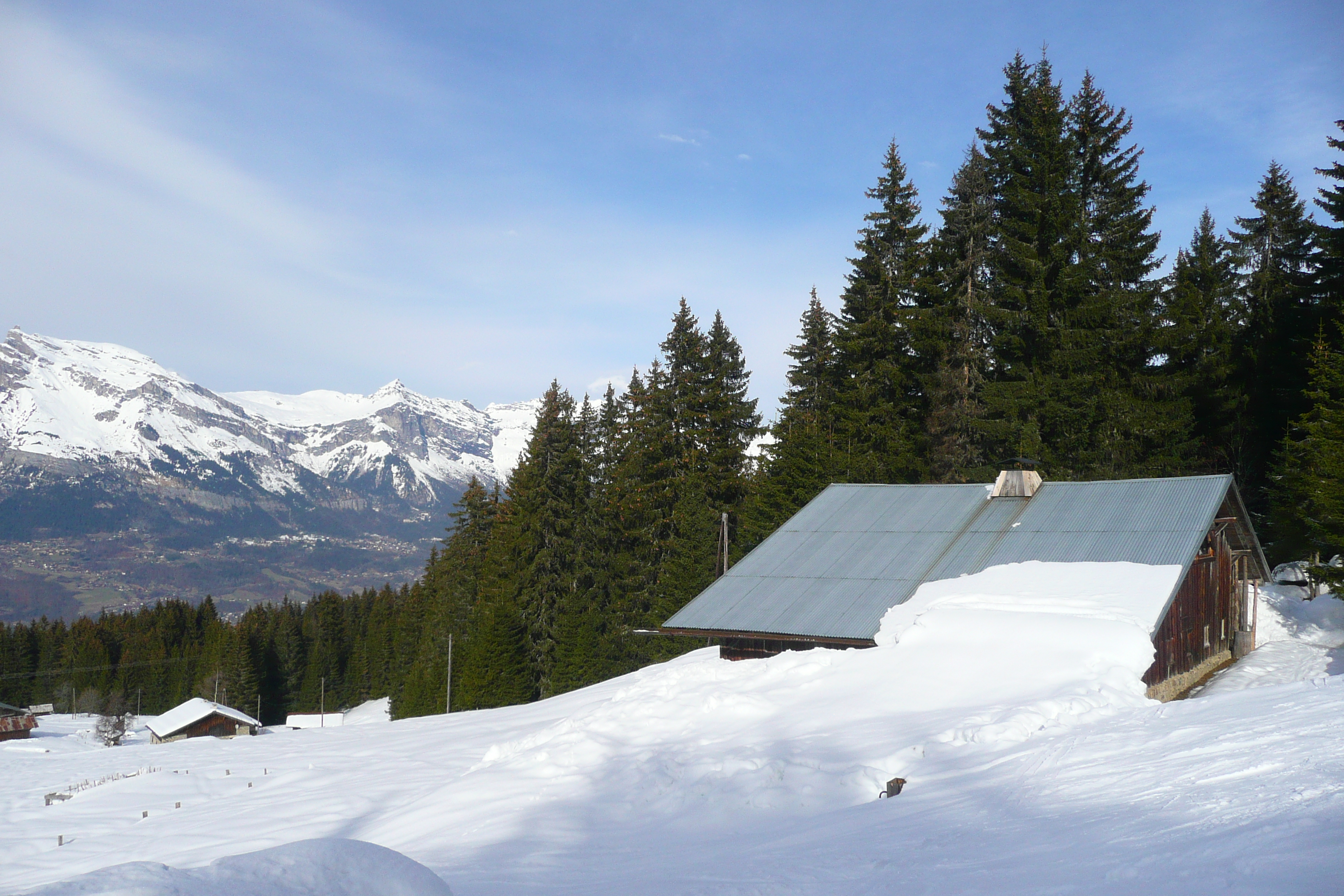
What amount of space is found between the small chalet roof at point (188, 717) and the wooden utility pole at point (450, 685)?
65.9 feet

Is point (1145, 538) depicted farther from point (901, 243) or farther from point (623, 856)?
point (901, 243)

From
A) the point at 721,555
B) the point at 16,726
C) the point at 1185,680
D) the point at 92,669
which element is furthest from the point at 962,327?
the point at 92,669

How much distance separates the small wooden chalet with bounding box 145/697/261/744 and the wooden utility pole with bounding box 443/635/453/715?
729 inches

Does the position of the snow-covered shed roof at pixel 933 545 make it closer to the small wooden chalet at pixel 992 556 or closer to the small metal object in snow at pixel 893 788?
the small wooden chalet at pixel 992 556

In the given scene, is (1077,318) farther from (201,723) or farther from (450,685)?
(201,723)

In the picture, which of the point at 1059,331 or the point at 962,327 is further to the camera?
the point at 962,327

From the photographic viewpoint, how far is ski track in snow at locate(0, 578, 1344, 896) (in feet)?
19.4

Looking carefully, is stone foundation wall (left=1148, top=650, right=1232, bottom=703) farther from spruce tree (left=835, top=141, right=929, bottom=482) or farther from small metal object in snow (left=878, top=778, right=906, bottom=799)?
spruce tree (left=835, top=141, right=929, bottom=482)

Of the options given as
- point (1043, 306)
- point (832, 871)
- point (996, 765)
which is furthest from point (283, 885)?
point (1043, 306)

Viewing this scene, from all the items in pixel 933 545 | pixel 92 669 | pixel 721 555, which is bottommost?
pixel 92 669

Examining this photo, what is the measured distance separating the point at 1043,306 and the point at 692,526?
18433mm

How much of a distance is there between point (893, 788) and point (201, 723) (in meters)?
64.9

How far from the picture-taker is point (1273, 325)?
33.6 m

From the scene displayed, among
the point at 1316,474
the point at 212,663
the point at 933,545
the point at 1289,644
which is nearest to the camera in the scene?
the point at 933,545
